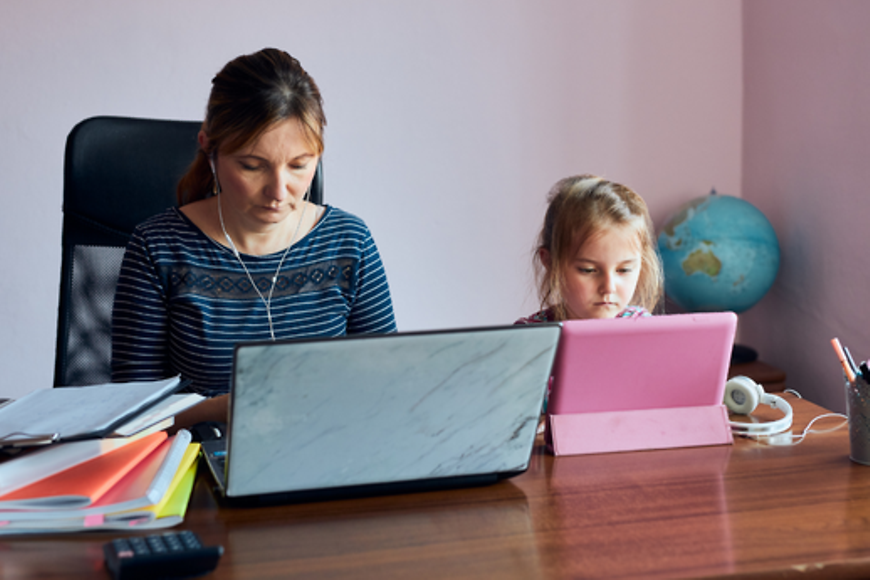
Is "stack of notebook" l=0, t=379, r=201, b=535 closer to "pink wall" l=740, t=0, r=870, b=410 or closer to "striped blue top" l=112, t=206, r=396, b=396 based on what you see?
"striped blue top" l=112, t=206, r=396, b=396

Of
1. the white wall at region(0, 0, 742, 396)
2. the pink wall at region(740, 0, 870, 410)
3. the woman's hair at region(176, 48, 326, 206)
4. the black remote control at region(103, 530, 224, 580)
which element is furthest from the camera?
the white wall at region(0, 0, 742, 396)

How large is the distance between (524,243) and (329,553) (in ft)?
6.66

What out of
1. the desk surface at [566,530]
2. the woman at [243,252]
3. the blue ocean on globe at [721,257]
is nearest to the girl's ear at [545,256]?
the woman at [243,252]

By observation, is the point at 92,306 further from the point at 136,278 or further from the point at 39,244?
the point at 39,244

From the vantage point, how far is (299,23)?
2393mm

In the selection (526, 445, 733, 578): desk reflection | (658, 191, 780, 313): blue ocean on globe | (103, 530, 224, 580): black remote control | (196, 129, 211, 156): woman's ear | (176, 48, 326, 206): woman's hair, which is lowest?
(658, 191, 780, 313): blue ocean on globe

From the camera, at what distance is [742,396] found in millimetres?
1077

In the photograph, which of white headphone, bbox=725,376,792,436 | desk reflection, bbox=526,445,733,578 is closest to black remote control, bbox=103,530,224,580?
desk reflection, bbox=526,445,733,578

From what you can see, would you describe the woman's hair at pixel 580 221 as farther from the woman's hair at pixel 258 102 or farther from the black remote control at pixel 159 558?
the black remote control at pixel 159 558

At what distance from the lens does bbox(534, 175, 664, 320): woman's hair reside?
1.32 metres

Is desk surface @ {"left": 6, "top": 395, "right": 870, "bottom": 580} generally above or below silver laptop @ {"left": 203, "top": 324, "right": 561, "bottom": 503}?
below

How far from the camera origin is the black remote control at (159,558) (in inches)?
23.8

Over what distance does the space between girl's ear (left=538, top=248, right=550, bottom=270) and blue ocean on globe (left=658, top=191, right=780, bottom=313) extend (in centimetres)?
105

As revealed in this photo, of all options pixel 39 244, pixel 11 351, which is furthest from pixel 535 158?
pixel 11 351
